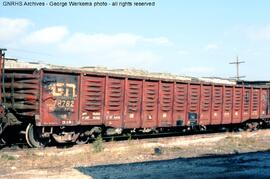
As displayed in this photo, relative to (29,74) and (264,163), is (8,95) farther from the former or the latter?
(264,163)

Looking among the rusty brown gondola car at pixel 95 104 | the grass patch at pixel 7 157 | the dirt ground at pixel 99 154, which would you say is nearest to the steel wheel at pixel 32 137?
the rusty brown gondola car at pixel 95 104

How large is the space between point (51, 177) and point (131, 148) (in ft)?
20.1

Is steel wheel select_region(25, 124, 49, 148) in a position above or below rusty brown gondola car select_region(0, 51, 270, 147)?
below

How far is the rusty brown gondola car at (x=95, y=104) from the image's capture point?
14.7m

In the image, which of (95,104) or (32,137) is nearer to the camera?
(32,137)

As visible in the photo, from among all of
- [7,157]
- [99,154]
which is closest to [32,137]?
[7,157]

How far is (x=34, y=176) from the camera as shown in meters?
9.85

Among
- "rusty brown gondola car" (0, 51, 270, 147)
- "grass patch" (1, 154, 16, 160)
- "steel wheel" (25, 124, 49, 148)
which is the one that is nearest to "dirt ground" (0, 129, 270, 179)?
"grass patch" (1, 154, 16, 160)

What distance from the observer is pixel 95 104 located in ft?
54.3

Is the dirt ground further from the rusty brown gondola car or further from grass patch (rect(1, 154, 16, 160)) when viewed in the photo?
the rusty brown gondola car

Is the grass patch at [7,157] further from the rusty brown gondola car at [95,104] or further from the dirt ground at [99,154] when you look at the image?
the rusty brown gondola car at [95,104]

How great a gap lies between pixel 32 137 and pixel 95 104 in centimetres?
259

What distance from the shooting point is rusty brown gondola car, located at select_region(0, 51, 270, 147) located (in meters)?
14.7

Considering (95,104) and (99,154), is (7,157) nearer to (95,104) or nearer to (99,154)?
(99,154)
